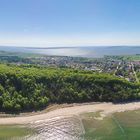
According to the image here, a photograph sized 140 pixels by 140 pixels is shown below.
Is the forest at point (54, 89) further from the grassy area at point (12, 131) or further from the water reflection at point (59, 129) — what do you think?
the water reflection at point (59, 129)

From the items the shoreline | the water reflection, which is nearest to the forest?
the shoreline

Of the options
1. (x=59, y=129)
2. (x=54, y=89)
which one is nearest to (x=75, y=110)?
(x=54, y=89)

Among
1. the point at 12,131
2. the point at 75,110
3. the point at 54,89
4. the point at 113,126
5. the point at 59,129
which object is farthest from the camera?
the point at 54,89

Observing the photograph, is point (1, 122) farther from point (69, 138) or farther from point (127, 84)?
point (127, 84)

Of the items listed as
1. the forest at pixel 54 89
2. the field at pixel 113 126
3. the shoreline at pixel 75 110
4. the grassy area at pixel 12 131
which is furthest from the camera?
the forest at pixel 54 89

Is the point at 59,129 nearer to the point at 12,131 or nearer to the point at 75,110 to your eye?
the point at 12,131

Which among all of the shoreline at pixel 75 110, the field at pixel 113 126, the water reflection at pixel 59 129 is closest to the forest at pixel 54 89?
the shoreline at pixel 75 110
